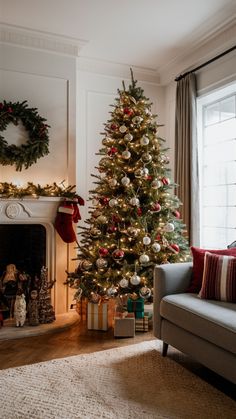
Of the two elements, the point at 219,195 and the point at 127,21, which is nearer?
the point at 127,21

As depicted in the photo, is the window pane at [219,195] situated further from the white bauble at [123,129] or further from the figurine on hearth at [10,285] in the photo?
the figurine on hearth at [10,285]

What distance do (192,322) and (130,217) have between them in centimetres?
135

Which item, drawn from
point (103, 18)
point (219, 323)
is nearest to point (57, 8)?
point (103, 18)

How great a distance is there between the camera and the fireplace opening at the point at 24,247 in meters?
3.84

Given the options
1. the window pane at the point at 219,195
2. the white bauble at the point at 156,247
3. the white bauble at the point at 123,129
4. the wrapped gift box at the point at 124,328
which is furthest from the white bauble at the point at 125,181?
the window pane at the point at 219,195

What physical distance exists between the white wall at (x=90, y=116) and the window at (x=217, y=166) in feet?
3.85

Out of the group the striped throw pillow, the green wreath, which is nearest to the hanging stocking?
the green wreath

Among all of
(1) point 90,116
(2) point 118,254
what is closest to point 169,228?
(2) point 118,254

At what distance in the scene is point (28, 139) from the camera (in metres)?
3.77

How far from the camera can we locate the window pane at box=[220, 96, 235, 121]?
13.3 ft

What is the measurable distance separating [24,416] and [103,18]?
341 centimetres

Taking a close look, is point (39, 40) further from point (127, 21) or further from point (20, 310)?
point (20, 310)

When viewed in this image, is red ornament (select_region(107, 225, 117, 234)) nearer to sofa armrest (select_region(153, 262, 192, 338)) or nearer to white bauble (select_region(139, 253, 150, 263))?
white bauble (select_region(139, 253, 150, 263))

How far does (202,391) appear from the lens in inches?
86.7
